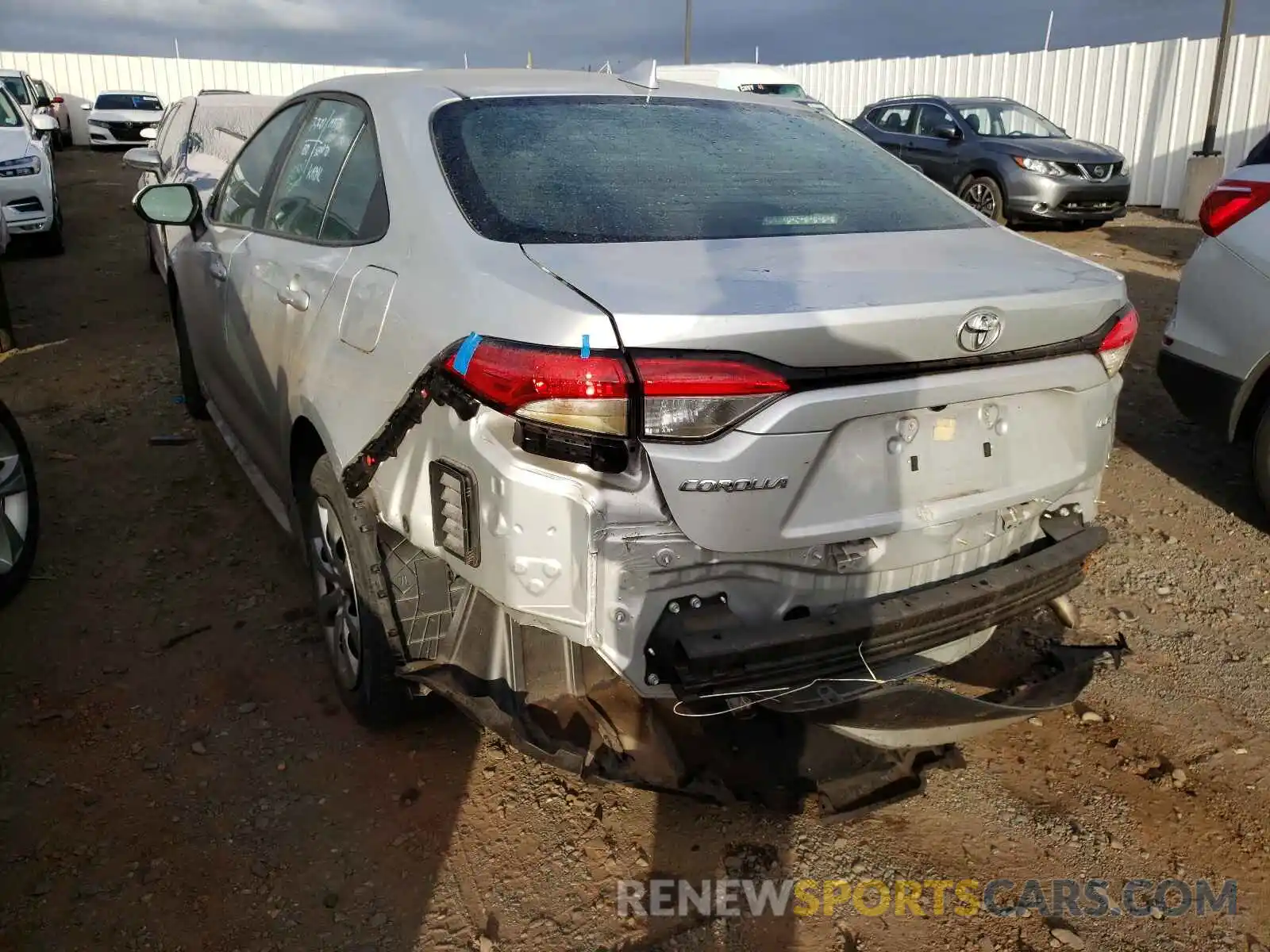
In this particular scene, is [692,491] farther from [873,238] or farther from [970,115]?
[970,115]

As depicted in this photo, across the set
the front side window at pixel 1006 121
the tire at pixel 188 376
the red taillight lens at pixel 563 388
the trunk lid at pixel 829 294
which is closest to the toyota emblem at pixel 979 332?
the trunk lid at pixel 829 294

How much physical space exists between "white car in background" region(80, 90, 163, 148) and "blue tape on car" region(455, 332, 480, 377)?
23564 millimetres

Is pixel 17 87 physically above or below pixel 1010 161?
above

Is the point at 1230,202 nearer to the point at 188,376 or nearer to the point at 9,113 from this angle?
the point at 188,376

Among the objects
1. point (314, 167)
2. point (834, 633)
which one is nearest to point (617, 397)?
point (834, 633)

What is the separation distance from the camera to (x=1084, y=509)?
8.48 ft

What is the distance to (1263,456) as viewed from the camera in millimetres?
4121

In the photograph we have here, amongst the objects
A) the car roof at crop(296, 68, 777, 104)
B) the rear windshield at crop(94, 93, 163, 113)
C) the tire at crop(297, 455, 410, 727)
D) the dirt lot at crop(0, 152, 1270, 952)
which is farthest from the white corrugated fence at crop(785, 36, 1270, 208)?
the rear windshield at crop(94, 93, 163, 113)

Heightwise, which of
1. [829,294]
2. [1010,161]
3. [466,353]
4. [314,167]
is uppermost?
[314,167]

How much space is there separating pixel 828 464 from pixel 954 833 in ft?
3.87

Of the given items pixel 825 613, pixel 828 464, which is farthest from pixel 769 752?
pixel 828 464

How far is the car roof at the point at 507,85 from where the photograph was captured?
2.87 meters

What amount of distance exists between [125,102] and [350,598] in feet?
82.2

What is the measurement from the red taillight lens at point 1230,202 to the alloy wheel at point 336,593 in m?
3.61
